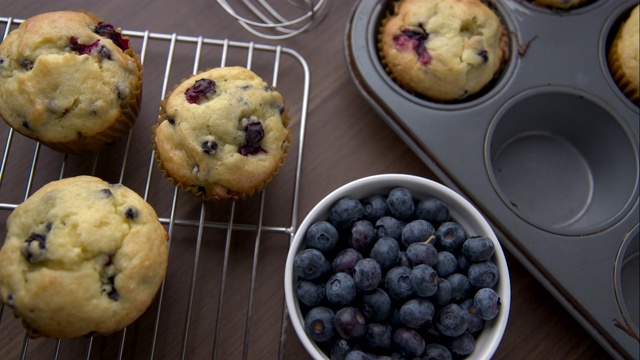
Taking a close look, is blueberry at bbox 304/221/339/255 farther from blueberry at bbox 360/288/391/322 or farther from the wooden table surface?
the wooden table surface

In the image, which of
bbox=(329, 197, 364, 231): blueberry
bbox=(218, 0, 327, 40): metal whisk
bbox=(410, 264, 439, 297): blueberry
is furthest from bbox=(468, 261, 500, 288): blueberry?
bbox=(218, 0, 327, 40): metal whisk

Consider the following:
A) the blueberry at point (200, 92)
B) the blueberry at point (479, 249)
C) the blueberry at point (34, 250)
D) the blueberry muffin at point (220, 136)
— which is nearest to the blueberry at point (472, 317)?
→ the blueberry at point (479, 249)

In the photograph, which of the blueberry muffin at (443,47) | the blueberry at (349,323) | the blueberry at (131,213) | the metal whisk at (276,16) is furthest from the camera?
the metal whisk at (276,16)

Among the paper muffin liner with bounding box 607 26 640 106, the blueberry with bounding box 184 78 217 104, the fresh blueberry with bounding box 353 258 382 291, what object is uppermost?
the paper muffin liner with bounding box 607 26 640 106

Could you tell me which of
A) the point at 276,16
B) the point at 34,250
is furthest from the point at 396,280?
the point at 276,16

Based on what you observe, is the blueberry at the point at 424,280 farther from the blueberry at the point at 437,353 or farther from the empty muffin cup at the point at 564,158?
the empty muffin cup at the point at 564,158

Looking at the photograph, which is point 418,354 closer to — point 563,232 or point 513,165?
point 563,232
